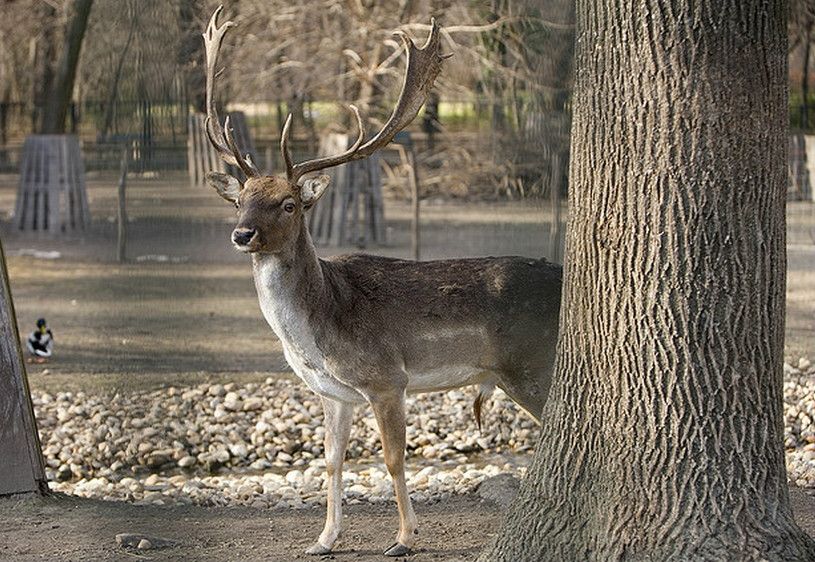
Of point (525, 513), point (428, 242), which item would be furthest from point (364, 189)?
point (525, 513)

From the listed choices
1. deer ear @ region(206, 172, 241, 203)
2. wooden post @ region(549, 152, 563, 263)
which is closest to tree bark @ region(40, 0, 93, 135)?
wooden post @ region(549, 152, 563, 263)

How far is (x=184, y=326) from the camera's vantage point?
8922mm

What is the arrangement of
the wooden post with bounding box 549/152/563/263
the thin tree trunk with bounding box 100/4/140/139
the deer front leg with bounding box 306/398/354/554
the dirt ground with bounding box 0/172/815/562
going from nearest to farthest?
the thin tree trunk with bounding box 100/4/140/139 → the deer front leg with bounding box 306/398/354/554 → the dirt ground with bounding box 0/172/815/562 → the wooden post with bounding box 549/152/563/263

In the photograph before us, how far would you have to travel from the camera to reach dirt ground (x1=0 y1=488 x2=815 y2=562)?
4852 mm

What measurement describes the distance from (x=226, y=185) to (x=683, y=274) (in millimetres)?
1742

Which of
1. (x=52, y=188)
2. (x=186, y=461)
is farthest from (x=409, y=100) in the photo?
(x=52, y=188)

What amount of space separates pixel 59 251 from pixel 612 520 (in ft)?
35.3

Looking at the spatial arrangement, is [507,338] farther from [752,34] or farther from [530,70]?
[530,70]

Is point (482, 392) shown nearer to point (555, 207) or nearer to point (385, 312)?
point (385, 312)

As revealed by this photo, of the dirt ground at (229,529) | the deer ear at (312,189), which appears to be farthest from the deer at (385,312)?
the dirt ground at (229,529)

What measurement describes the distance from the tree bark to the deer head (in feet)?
27.6

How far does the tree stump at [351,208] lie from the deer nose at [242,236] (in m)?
9.43

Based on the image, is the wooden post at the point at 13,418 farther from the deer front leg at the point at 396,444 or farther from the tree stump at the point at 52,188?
the tree stump at the point at 52,188

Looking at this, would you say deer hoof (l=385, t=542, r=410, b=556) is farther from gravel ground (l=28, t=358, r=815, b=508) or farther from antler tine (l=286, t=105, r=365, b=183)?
antler tine (l=286, t=105, r=365, b=183)
